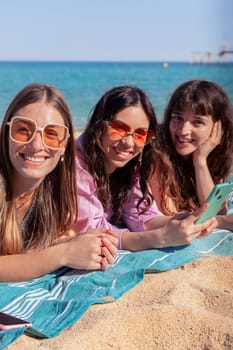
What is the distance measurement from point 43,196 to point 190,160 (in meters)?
1.63

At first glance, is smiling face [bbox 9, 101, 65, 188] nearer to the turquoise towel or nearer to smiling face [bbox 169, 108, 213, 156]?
the turquoise towel

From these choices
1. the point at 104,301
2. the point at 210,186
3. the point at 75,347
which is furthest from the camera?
the point at 210,186

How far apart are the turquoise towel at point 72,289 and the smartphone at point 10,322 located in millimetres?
37

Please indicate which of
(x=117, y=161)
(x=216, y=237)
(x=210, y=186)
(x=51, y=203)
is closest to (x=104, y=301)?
Answer: (x=51, y=203)

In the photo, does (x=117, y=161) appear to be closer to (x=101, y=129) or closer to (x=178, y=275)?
(x=101, y=129)

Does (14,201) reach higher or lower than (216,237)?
higher

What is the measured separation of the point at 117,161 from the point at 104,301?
45.8 inches

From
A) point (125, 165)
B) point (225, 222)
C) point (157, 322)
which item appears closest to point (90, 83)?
point (225, 222)

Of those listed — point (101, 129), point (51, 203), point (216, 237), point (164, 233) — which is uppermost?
point (101, 129)

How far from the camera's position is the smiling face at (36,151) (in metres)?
2.85

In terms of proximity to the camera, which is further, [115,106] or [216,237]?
[216,237]

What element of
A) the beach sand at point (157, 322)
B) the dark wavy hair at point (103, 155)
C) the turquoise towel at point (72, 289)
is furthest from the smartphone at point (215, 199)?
the dark wavy hair at point (103, 155)

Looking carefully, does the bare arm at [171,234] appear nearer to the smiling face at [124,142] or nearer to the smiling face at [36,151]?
the smiling face at [124,142]

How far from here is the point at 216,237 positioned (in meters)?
3.89
